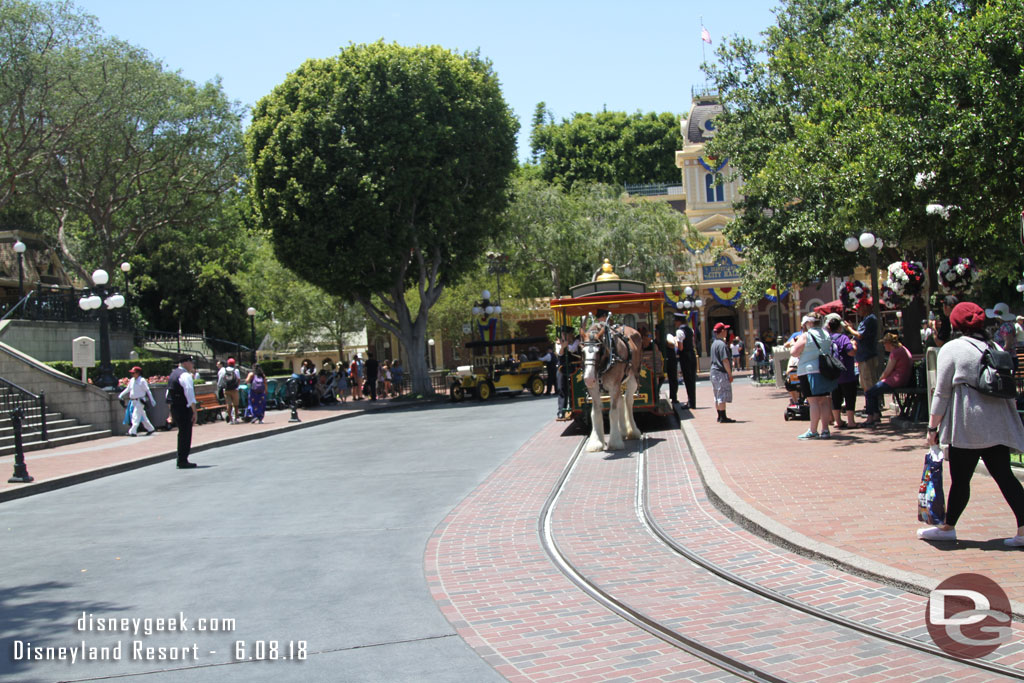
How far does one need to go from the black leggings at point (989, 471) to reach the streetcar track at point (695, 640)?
1581 mm

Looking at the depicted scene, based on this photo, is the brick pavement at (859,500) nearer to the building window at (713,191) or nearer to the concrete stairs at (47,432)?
the concrete stairs at (47,432)

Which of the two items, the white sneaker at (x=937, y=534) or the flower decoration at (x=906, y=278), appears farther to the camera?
the flower decoration at (x=906, y=278)

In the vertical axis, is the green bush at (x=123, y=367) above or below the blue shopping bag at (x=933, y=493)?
above

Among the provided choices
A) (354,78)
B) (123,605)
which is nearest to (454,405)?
(354,78)

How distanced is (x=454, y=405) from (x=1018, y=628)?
25598mm

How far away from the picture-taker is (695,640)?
16.9ft

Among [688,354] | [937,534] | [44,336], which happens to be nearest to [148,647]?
[937,534]

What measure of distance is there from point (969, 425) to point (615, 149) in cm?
5866

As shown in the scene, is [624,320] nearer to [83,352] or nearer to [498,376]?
[83,352]

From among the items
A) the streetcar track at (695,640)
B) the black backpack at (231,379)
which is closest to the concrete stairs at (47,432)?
the black backpack at (231,379)

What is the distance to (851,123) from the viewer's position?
14328 millimetres

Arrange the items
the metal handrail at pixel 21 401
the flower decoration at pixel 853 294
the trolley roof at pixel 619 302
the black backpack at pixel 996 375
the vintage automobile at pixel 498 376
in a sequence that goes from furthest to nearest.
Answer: the vintage automobile at pixel 498 376 < the flower decoration at pixel 853 294 < the metal handrail at pixel 21 401 < the trolley roof at pixel 619 302 < the black backpack at pixel 996 375

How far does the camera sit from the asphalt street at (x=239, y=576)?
202 inches

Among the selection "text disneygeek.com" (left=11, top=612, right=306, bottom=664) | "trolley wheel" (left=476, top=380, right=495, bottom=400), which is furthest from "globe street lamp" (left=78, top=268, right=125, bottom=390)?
"text disneygeek.com" (left=11, top=612, right=306, bottom=664)
